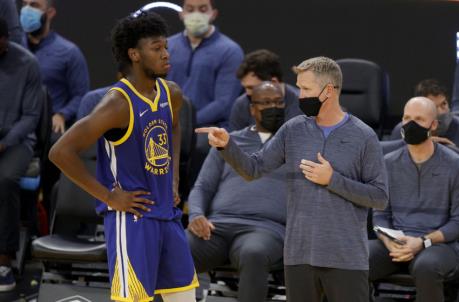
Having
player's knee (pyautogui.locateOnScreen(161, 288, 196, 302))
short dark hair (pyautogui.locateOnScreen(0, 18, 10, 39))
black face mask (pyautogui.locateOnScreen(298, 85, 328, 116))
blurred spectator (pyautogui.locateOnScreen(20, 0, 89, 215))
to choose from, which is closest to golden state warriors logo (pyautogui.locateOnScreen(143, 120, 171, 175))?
player's knee (pyautogui.locateOnScreen(161, 288, 196, 302))

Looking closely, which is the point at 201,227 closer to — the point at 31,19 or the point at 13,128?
the point at 13,128

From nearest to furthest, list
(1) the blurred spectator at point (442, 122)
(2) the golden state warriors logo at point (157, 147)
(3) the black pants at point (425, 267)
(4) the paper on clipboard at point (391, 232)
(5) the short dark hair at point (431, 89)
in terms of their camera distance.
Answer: (2) the golden state warriors logo at point (157, 147) < (3) the black pants at point (425, 267) < (4) the paper on clipboard at point (391, 232) < (1) the blurred spectator at point (442, 122) < (5) the short dark hair at point (431, 89)

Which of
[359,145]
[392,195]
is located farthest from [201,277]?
[359,145]

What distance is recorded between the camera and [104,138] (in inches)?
170

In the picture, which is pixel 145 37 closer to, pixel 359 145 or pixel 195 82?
pixel 359 145

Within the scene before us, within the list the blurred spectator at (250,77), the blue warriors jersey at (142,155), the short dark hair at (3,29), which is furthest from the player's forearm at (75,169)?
the short dark hair at (3,29)

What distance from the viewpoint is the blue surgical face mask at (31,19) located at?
25.9 feet

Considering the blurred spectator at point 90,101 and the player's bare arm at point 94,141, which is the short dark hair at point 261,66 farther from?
the player's bare arm at point 94,141

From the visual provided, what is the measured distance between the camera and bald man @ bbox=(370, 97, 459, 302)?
18.1ft

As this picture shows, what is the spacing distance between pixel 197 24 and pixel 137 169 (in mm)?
3634

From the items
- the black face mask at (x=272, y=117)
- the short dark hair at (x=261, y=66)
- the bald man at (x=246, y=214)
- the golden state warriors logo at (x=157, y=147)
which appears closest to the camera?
the golden state warriors logo at (x=157, y=147)

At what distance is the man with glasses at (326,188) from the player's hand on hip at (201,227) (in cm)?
135

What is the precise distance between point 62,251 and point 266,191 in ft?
4.48

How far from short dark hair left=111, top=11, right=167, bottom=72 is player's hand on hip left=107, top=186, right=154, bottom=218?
606 millimetres
